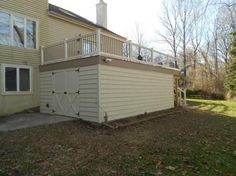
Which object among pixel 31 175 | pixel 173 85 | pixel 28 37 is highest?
pixel 28 37

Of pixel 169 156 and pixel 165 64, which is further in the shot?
pixel 165 64

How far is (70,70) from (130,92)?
2903 millimetres

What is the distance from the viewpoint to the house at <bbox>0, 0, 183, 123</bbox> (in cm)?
1077

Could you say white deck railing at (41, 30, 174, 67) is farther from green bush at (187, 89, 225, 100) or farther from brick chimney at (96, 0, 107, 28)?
green bush at (187, 89, 225, 100)

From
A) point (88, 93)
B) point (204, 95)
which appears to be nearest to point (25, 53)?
point (88, 93)

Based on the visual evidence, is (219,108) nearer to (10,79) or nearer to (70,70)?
(70,70)

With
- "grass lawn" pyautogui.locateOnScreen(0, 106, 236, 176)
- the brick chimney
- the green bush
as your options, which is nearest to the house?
"grass lawn" pyautogui.locateOnScreen(0, 106, 236, 176)

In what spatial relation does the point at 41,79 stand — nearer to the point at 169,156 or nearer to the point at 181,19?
the point at 169,156

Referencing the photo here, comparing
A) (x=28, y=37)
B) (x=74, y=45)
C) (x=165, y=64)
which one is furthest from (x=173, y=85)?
(x=28, y=37)

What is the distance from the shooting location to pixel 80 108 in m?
11.2

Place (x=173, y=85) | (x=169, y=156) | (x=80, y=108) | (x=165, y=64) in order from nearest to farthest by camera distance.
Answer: (x=169, y=156) < (x=80, y=108) < (x=165, y=64) < (x=173, y=85)

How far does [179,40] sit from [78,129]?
3153 cm

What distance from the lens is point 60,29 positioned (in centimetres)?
1603

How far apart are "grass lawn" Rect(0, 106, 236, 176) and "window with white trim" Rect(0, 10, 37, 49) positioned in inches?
221
